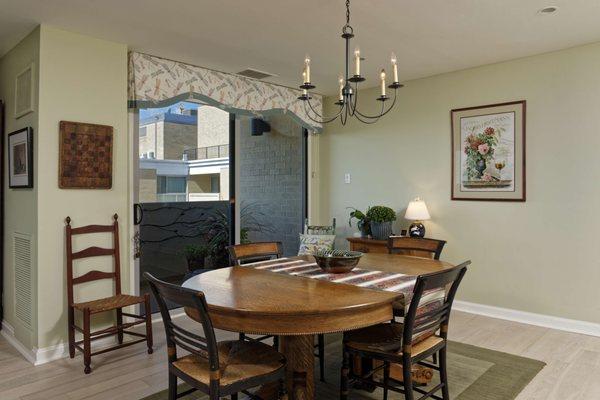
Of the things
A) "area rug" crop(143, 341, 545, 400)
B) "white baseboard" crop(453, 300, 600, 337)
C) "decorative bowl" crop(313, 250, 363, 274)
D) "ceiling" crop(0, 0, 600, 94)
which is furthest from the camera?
"white baseboard" crop(453, 300, 600, 337)

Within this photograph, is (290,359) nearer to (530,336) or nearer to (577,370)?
(577,370)

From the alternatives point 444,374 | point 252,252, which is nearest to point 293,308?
point 444,374

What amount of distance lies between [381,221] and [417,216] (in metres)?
0.37

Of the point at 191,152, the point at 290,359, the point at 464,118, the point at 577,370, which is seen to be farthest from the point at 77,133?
the point at 577,370

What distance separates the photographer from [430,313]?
202 centimetres

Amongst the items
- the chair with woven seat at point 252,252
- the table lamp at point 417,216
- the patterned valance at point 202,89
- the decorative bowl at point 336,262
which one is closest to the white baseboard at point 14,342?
the chair with woven seat at point 252,252

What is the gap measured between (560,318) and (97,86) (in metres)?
4.29

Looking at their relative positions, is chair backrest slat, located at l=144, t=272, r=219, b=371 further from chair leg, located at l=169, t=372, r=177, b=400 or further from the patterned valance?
the patterned valance

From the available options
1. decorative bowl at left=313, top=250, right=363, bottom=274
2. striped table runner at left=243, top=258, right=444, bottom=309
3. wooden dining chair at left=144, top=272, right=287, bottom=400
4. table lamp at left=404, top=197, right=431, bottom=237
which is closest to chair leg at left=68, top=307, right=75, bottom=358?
striped table runner at left=243, top=258, right=444, bottom=309

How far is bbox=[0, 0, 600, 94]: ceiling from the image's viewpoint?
2754 millimetres

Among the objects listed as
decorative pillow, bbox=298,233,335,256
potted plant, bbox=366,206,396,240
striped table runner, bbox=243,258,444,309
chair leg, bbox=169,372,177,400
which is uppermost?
potted plant, bbox=366,206,396,240

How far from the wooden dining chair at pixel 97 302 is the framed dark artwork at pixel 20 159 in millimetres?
466

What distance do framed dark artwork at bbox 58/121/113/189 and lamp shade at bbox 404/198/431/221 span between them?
2.81 meters

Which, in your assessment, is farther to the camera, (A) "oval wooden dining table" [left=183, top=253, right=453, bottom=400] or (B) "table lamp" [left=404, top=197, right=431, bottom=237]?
(B) "table lamp" [left=404, top=197, right=431, bottom=237]
